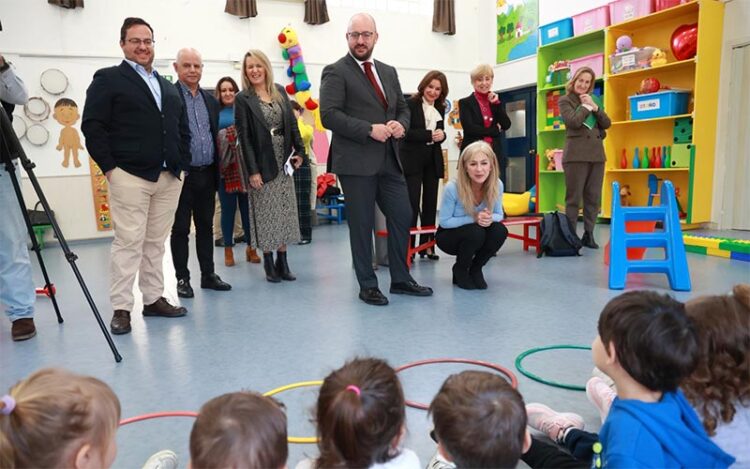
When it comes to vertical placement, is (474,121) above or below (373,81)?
below

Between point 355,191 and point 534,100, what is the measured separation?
5595mm

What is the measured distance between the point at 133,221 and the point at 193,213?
0.79 meters

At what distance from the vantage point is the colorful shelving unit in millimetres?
3791

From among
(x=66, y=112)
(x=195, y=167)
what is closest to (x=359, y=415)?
(x=195, y=167)

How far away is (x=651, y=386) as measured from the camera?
1.04 meters

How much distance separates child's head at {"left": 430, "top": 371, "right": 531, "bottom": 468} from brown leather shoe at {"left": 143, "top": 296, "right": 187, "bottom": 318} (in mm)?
2274

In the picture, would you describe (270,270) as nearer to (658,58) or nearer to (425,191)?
(425,191)

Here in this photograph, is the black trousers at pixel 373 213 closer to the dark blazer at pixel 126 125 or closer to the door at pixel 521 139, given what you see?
the dark blazer at pixel 126 125

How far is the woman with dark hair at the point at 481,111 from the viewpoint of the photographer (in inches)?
165

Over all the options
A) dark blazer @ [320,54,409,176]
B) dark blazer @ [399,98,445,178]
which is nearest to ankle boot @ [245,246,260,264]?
dark blazer @ [399,98,445,178]

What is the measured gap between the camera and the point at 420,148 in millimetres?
4008

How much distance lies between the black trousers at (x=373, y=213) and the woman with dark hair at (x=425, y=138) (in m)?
0.87

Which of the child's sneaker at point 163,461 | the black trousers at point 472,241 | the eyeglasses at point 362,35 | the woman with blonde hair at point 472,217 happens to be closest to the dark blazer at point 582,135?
the woman with blonde hair at point 472,217

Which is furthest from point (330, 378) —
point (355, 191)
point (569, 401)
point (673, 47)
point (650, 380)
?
point (673, 47)
